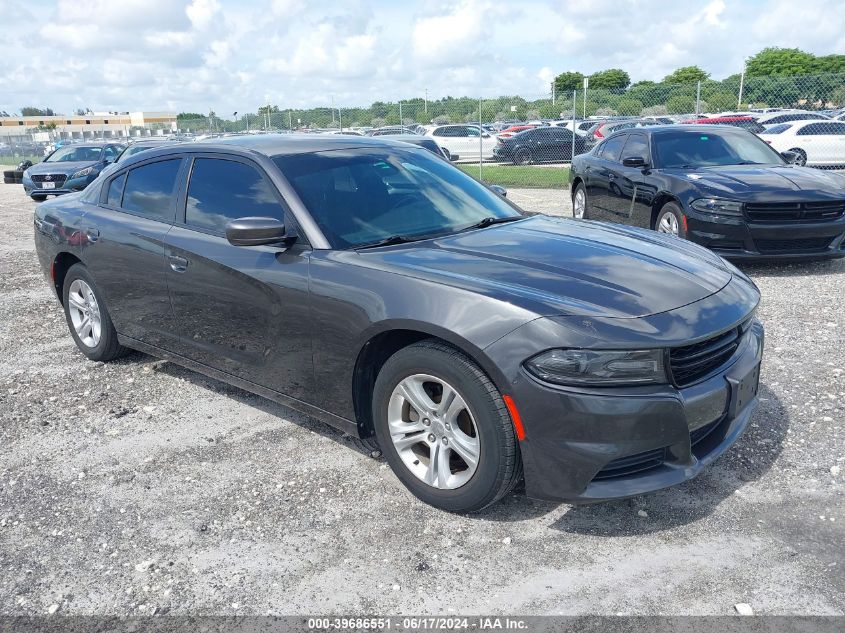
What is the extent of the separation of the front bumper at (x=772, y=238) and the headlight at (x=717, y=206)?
5 cm

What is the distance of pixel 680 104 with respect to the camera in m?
28.3

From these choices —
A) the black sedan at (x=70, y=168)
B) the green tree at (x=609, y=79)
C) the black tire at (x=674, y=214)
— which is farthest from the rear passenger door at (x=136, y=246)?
the green tree at (x=609, y=79)

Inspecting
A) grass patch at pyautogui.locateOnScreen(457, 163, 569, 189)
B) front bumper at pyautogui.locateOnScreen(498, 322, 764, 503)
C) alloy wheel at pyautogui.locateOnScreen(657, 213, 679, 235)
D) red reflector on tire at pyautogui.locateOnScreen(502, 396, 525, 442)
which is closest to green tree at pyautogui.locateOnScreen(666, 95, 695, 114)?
grass patch at pyautogui.locateOnScreen(457, 163, 569, 189)

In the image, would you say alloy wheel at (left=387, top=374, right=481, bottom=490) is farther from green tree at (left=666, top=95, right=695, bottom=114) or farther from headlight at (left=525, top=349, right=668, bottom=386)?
green tree at (left=666, top=95, right=695, bottom=114)

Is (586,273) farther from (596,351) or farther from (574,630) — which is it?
(574,630)

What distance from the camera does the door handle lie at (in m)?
4.18

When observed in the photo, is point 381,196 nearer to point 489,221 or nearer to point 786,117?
point 489,221

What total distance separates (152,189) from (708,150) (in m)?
6.44

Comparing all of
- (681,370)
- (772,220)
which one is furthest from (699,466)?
(772,220)

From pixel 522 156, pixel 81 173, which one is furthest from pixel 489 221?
pixel 522 156

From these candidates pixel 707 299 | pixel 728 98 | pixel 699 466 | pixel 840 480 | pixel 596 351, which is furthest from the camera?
pixel 728 98

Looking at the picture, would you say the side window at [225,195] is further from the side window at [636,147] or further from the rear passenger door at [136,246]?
the side window at [636,147]

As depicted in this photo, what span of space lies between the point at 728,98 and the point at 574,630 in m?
32.5

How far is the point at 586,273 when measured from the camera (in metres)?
3.22
